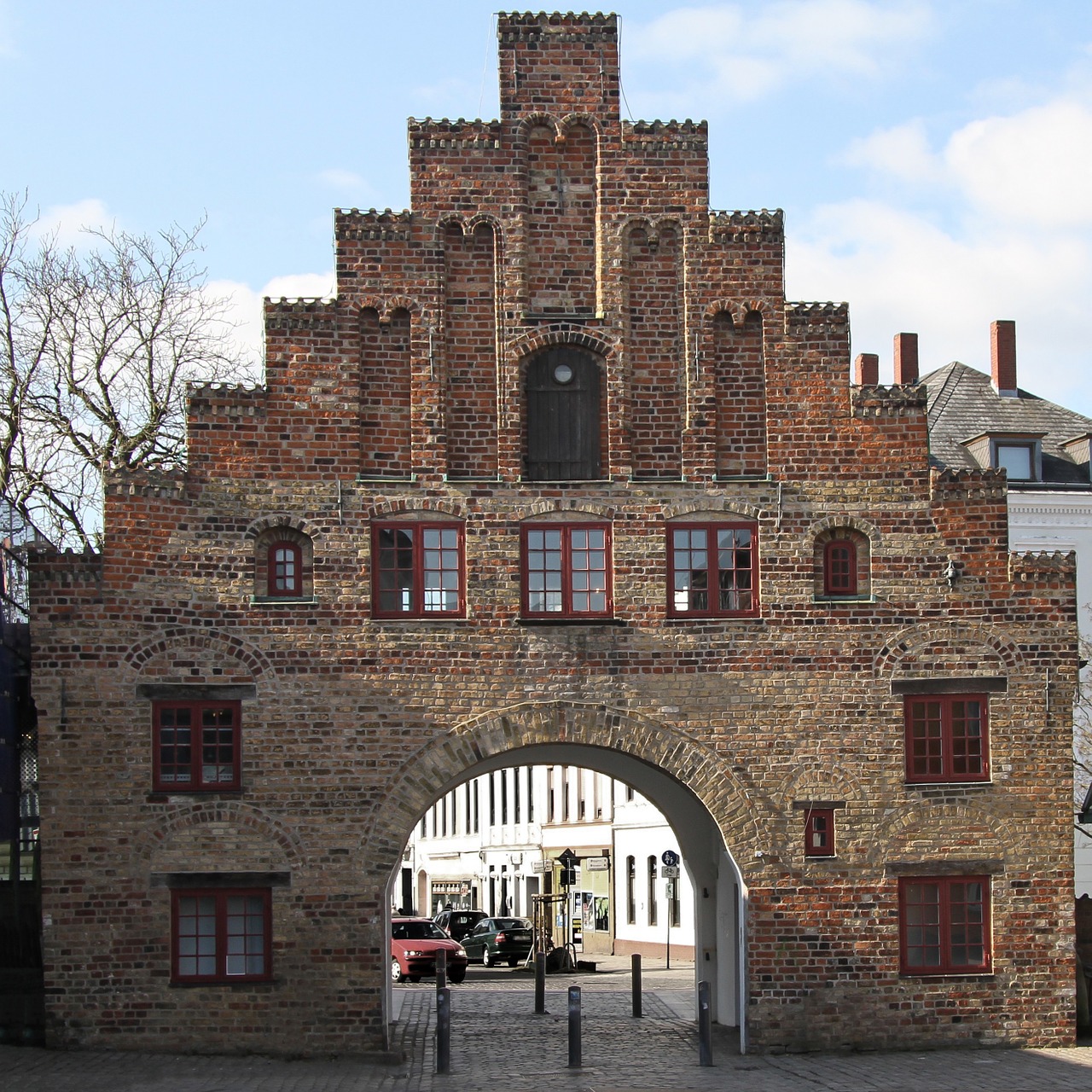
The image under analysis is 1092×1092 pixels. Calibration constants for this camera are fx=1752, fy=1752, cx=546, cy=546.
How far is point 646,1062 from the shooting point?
23375 mm

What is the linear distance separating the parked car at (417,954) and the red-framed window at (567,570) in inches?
670

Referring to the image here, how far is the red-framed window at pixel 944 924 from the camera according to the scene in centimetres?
2420

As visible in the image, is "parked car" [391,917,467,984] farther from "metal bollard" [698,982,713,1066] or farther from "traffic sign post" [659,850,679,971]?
"metal bollard" [698,982,713,1066]

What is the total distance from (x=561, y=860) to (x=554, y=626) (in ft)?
69.4

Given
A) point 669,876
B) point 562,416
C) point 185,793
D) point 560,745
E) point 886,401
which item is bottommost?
point 669,876

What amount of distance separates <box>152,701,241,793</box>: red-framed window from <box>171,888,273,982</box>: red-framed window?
148 cm

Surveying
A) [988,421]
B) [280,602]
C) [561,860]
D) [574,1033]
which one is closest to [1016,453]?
[988,421]

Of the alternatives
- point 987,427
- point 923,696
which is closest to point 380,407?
point 923,696

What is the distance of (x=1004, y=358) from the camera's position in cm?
4375

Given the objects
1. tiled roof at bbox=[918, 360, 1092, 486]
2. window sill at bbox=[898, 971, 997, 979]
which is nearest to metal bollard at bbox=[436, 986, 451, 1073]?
window sill at bbox=[898, 971, 997, 979]

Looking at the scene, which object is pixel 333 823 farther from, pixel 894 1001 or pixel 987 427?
pixel 987 427

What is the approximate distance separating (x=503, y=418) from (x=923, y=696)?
23.4 feet

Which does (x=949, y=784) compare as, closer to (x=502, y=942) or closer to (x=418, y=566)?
(x=418, y=566)

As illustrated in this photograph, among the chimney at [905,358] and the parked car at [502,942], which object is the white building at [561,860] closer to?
the parked car at [502,942]
